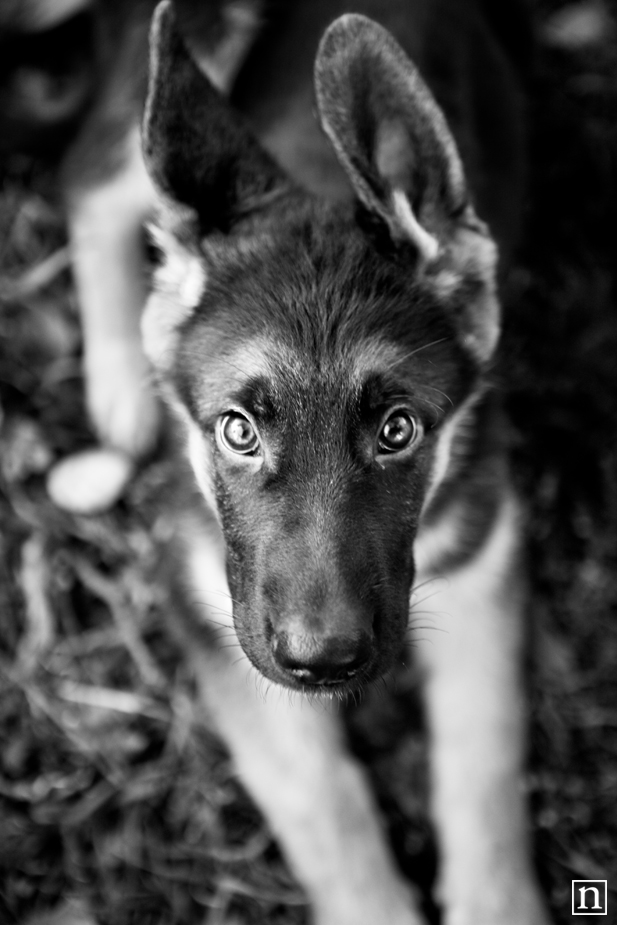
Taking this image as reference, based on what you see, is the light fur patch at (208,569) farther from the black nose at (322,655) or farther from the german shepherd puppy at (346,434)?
the black nose at (322,655)

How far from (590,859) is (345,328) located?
2252 mm

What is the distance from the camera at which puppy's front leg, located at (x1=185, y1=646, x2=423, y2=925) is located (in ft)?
9.55

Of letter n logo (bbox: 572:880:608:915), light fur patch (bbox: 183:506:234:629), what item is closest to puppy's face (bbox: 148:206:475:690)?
light fur patch (bbox: 183:506:234:629)

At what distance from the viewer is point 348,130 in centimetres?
232

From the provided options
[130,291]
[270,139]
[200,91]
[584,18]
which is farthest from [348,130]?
[584,18]

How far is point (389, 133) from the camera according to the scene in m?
2.54

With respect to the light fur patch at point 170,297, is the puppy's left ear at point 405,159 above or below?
above

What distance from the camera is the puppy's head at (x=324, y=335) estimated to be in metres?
2.30

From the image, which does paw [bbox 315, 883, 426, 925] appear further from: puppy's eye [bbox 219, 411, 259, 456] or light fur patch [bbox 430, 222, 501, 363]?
light fur patch [bbox 430, 222, 501, 363]

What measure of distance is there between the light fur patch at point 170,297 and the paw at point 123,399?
966 millimetres

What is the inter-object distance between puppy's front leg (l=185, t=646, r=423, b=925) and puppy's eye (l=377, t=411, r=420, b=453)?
1.01 meters

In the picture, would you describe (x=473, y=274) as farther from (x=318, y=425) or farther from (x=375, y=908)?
(x=375, y=908)

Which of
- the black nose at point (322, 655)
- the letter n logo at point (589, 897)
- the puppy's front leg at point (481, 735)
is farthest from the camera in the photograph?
the letter n logo at point (589, 897)

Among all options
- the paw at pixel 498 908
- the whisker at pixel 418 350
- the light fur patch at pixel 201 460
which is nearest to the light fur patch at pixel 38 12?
the light fur patch at pixel 201 460
